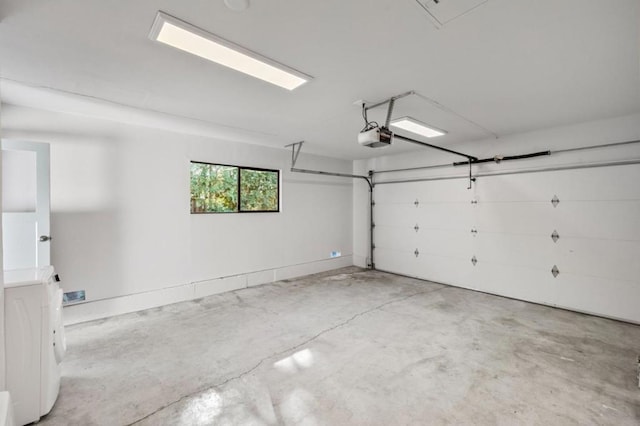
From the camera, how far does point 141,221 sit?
3.98m

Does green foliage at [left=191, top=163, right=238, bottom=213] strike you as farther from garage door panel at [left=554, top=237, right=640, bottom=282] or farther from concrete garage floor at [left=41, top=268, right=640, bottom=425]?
garage door panel at [left=554, top=237, right=640, bottom=282]

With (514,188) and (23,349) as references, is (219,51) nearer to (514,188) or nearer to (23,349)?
(23,349)

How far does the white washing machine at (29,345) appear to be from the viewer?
1854 millimetres

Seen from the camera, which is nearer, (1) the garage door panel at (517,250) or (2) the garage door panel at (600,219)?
(2) the garage door panel at (600,219)

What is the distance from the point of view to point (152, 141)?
4.06m

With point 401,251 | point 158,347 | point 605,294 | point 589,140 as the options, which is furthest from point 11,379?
point 589,140

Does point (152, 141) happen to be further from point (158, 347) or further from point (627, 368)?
point (627, 368)

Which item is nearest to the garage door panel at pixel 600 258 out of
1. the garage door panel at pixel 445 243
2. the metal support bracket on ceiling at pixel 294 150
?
the garage door panel at pixel 445 243

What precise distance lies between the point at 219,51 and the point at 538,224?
15.9 ft

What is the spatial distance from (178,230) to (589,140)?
6045 mm

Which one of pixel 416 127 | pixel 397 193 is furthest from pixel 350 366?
pixel 397 193

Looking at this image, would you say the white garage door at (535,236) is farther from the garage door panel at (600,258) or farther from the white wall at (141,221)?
the white wall at (141,221)

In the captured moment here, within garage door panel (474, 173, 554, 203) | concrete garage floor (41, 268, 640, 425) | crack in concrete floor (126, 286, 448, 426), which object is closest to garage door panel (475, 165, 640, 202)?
garage door panel (474, 173, 554, 203)

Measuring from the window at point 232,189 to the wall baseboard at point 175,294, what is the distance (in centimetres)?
120
